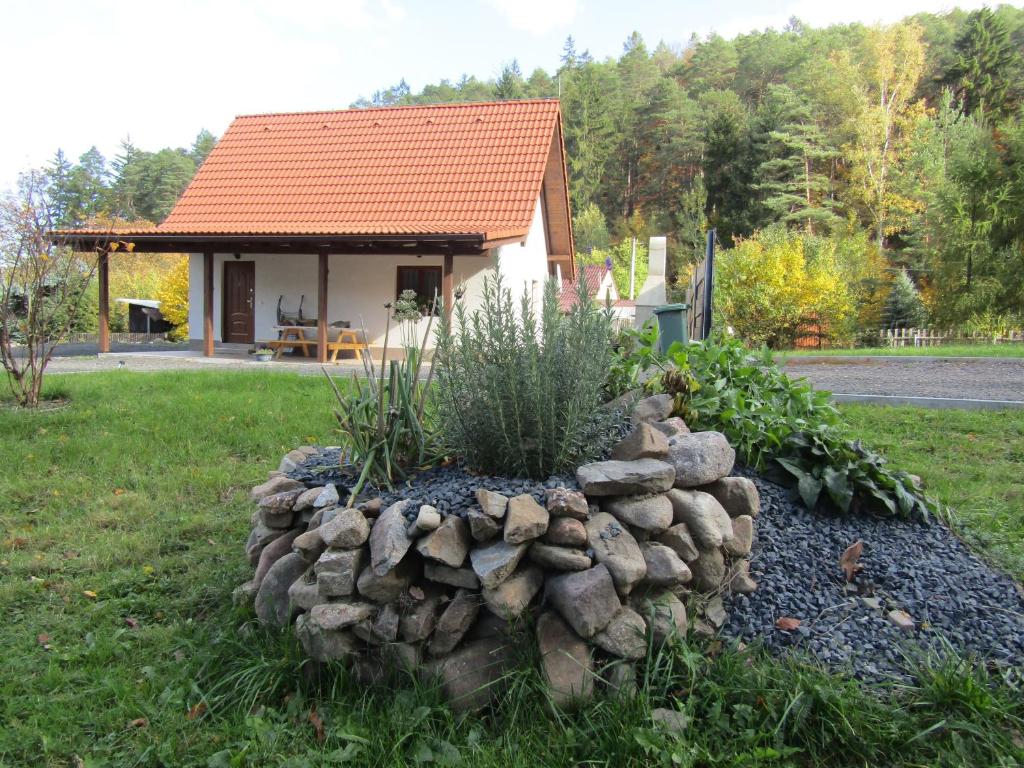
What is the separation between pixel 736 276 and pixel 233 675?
1964cm

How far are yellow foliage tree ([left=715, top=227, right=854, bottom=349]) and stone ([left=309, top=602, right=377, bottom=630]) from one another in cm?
1825

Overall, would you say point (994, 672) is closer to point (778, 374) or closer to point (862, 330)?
point (778, 374)

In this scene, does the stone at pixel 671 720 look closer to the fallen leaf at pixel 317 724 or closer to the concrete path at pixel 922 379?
the fallen leaf at pixel 317 724

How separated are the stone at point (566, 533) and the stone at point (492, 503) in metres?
0.17

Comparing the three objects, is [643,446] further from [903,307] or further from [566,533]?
[903,307]

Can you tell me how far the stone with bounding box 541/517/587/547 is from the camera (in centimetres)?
236

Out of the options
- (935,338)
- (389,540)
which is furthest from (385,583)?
(935,338)

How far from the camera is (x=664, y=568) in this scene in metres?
2.40

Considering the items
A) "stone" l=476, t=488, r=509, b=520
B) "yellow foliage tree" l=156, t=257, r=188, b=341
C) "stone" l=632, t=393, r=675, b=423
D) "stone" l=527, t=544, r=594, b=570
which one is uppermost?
"yellow foliage tree" l=156, t=257, r=188, b=341

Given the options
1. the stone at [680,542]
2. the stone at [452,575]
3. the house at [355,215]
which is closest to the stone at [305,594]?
the stone at [452,575]

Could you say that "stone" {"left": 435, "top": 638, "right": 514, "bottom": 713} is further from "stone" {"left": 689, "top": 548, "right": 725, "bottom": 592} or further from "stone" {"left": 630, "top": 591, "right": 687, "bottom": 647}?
"stone" {"left": 689, "top": 548, "right": 725, "bottom": 592}

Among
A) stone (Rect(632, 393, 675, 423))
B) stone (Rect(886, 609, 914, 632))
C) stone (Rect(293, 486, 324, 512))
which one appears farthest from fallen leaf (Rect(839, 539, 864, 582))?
stone (Rect(293, 486, 324, 512))

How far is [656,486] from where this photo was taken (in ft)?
8.45

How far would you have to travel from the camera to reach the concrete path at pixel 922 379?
648cm
